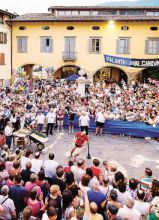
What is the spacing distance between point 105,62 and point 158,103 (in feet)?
39.4

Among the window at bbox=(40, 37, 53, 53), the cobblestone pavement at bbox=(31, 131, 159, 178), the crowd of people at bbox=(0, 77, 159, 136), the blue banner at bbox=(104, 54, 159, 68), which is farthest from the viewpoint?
the window at bbox=(40, 37, 53, 53)

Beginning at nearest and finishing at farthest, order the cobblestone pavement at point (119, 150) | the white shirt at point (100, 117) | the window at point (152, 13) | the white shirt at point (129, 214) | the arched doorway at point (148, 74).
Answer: the white shirt at point (129, 214) < the cobblestone pavement at point (119, 150) < the white shirt at point (100, 117) < the arched doorway at point (148, 74) < the window at point (152, 13)

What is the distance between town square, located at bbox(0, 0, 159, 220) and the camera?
7032 mm

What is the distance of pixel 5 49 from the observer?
105 feet

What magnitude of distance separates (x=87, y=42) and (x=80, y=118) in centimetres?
1659

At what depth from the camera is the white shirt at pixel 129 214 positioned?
20.9 ft


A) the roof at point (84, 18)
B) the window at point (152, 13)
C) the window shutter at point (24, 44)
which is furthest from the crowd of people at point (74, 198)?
the window at point (152, 13)

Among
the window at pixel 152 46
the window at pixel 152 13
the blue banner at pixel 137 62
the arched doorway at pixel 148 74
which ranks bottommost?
the arched doorway at pixel 148 74

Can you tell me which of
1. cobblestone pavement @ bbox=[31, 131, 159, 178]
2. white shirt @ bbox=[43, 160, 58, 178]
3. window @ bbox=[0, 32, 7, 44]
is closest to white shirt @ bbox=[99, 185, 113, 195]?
white shirt @ bbox=[43, 160, 58, 178]

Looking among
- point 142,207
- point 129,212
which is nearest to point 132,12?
point 142,207

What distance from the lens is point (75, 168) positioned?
8.90 metres

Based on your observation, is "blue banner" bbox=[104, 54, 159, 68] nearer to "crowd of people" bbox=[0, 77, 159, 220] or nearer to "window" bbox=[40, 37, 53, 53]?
"window" bbox=[40, 37, 53, 53]

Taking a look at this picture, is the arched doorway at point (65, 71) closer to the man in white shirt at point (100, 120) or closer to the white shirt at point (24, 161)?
the man in white shirt at point (100, 120)

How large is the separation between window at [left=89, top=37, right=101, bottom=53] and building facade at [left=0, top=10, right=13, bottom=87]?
26.3 ft
